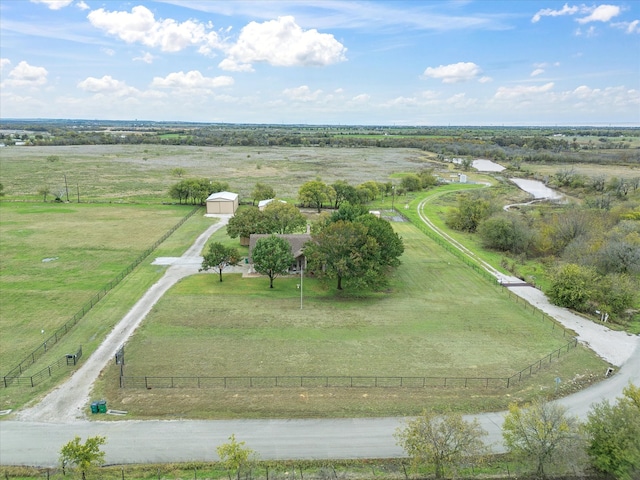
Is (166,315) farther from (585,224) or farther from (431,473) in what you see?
(585,224)

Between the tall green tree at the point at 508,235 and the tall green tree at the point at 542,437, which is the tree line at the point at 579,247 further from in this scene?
the tall green tree at the point at 542,437

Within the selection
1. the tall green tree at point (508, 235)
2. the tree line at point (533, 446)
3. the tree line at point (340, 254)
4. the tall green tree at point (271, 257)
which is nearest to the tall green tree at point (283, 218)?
the tree line at point (340, 254)

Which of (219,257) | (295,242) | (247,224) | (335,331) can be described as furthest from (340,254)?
(247,224)

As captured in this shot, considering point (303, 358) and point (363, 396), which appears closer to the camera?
point (363, 396)

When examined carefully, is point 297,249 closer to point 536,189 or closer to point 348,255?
point 348,255

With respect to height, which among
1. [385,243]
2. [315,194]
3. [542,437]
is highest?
[315,194]

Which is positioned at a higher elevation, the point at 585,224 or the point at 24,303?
the point at 585,224

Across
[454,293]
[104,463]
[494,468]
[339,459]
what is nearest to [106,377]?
[104,463]
